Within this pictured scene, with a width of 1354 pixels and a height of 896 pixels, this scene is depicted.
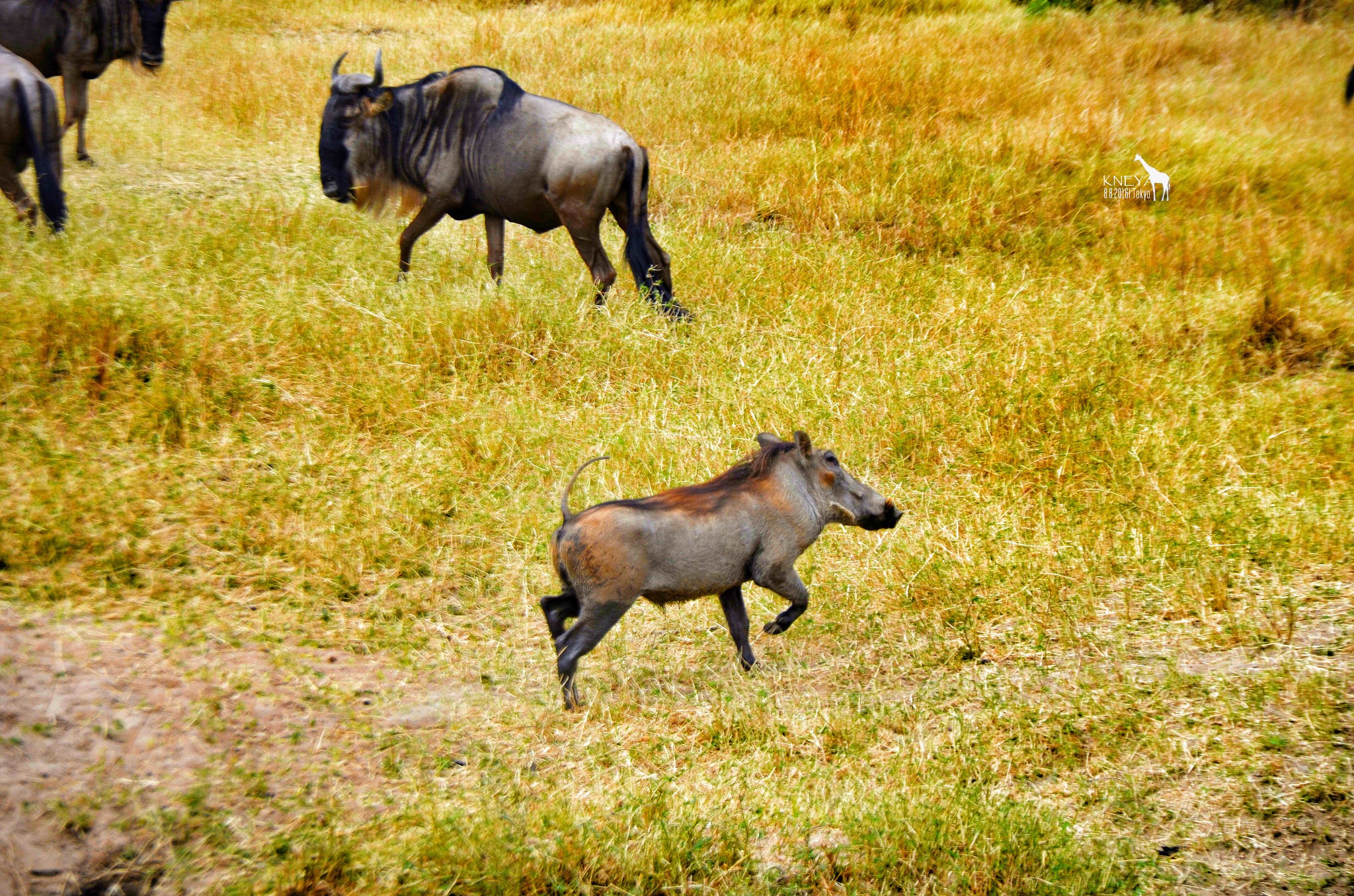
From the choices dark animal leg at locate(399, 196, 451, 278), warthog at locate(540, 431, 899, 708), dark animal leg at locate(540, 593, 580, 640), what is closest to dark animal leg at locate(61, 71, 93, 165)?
dark animal leg at locate(399, 196, 451, 278)

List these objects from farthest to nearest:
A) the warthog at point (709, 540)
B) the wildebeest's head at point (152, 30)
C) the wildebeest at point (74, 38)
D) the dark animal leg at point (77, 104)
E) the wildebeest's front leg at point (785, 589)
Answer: the wildebeest's head at point (152, 30) → the dark animal leg at point (77, 104) → the wildebeest at point (74, 38) → the wildebeest's front leg at point (785, 589) → the warthog at point (709, 540)

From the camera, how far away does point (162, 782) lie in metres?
3.25

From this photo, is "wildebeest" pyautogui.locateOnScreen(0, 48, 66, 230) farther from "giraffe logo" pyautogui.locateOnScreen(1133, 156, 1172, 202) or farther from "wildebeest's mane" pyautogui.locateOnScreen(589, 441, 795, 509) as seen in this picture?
"giraffe logo" pyautogui.locateOnScreen(1133, 156, 1172, 202)

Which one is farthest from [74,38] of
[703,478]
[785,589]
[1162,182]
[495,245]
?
[1162,182]

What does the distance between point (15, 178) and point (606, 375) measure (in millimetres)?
4126

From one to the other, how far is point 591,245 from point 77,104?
563cm

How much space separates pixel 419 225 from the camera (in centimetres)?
732

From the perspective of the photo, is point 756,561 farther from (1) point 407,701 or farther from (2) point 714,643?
(1) point 407,701

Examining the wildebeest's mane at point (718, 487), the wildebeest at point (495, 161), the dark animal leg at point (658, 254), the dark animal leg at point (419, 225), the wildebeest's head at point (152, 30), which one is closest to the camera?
the wildebeest's mane at point (718, 487)

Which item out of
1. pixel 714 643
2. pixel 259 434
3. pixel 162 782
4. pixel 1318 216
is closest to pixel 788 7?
pixel 1318 216

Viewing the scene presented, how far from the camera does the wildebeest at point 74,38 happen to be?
9.73 meters

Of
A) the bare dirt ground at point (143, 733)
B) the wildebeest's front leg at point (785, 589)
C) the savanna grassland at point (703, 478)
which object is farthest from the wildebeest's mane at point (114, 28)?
the wildebeest's front leg at point (785, 589)

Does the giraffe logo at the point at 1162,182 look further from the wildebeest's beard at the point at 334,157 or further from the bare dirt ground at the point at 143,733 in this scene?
the bare dirt ground at the point at 143,733

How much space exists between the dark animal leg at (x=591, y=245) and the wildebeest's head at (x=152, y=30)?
20.8 feet
